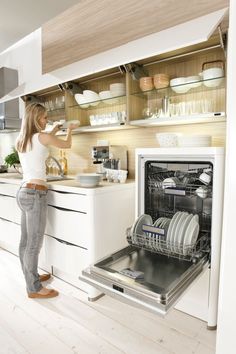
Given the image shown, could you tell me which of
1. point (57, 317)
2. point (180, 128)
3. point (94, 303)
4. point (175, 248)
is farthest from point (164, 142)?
point (57, 317)

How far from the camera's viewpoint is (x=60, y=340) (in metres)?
1.57

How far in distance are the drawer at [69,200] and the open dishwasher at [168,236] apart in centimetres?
38

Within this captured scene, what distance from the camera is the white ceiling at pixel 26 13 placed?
2514 millimetres

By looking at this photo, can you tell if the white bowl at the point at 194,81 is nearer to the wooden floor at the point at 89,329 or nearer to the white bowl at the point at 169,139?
the white bowl at the point at 169,139

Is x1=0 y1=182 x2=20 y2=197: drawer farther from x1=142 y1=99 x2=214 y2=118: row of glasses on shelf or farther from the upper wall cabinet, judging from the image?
x1=142 y1=99 x2=214 y2=118: row of glasses on shelf

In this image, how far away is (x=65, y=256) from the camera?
2.11 m

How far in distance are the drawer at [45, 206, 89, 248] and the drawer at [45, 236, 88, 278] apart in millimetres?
54

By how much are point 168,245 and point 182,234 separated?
10cm

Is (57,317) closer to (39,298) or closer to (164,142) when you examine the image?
(39,298)

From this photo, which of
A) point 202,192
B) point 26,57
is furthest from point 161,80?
point 26,57

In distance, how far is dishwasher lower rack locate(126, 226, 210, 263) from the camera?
141 centimetres

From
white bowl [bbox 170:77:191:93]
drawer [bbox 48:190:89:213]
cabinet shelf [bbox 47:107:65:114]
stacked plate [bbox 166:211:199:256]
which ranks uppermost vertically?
white bowl [bbox 170:77:191:93]

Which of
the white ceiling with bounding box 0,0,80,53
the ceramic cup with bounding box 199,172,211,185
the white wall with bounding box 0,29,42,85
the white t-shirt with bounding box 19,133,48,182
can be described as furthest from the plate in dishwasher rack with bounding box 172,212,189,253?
the white wall with bounding box 0,29,42,85

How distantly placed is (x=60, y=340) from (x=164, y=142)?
1.42 meters
